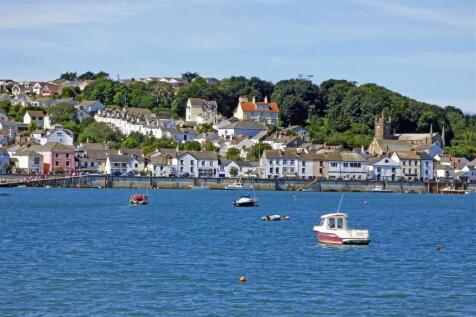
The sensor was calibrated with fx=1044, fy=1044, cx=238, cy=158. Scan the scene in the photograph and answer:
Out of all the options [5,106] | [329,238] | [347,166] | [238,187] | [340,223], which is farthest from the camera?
[5,106]

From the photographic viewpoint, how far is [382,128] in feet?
507

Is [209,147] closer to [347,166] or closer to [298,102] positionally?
[347,166]

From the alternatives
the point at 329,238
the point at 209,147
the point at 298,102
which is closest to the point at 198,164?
the point at 209,147

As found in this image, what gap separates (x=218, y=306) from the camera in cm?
3128

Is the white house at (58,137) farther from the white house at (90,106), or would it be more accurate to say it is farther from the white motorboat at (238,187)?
the white motorboat at (238,187)

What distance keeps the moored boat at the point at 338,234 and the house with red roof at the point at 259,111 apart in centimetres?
11634

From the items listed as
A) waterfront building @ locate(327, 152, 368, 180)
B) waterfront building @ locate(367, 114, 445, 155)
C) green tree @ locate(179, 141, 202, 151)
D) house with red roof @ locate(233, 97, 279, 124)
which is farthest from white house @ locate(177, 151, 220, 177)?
house with red roof @ locate(233, 97, 279, 124)

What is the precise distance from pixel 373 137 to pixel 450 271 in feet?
391

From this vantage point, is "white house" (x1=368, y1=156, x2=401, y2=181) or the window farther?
"white house" (x1=368, y1=156, x2=401, y2=181)

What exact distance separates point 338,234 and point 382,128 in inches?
4234

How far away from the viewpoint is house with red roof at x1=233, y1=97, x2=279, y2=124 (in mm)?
167625

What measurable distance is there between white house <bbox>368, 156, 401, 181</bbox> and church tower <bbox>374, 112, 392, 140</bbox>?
12.9 meters

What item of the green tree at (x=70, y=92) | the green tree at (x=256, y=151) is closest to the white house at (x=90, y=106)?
the green tree at (x=70, y=92)

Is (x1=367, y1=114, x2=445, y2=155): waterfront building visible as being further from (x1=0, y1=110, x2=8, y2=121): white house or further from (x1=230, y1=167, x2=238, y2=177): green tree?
(x1=0, y1=110, x2=8, y2=121): white house
